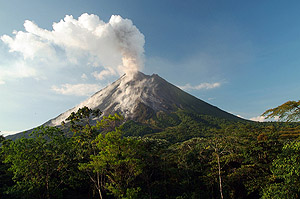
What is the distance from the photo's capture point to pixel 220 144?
17.6 m

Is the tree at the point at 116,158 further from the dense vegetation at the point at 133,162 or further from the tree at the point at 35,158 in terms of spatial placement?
the tree at the point at 35,158

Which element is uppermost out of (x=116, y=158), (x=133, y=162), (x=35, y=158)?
(x=35, y=158)

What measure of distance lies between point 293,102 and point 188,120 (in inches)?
5624

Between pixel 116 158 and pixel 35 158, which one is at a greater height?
pixel 35 158

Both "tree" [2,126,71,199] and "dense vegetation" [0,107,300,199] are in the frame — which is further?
"tree" [2,126,71,199]

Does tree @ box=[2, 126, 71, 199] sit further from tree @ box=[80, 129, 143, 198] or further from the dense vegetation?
tree @ box=[80, 129, 143, 198]

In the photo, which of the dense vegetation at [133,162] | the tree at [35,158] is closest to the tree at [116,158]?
the dense vegetation at [133,162]

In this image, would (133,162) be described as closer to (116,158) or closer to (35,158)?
(116,158)

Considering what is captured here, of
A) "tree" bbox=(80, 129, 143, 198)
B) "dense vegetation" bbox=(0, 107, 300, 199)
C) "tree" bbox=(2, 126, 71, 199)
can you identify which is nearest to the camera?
"tree" bbox=(80, 129, 143, 198)

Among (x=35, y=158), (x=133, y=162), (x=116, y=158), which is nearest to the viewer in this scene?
(x=116, y=158)

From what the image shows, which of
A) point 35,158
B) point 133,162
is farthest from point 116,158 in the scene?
point 35,158

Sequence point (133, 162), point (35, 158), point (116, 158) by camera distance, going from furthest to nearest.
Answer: point (35, 158)
point (133, 162)
point (116, 158)

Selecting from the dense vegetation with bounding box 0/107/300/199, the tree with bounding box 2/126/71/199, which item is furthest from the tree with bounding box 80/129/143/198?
the tree with bounding box 2/126/71/199

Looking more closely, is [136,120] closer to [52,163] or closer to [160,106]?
[160,106]
